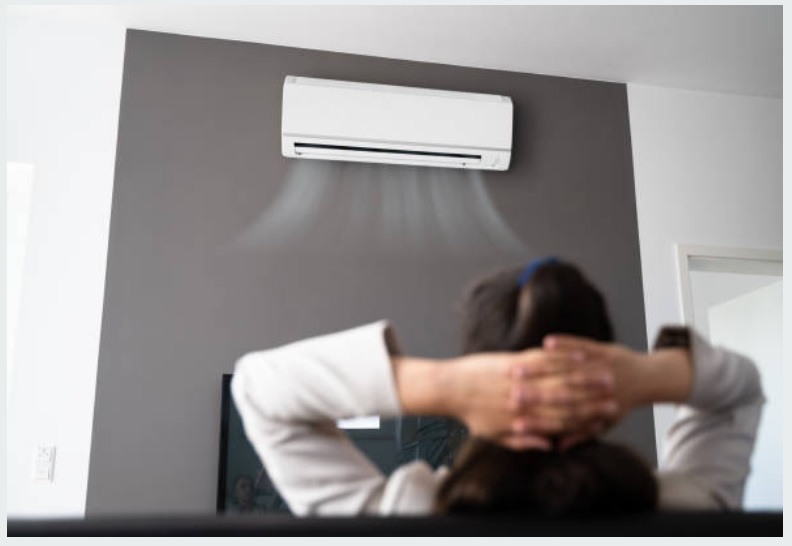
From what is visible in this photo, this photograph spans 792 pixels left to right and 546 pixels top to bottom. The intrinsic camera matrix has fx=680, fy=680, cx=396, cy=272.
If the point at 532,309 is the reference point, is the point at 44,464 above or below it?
below

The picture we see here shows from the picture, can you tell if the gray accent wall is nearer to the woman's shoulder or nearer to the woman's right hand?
the woman's shoulder

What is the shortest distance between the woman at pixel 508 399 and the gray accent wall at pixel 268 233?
182 centimetres

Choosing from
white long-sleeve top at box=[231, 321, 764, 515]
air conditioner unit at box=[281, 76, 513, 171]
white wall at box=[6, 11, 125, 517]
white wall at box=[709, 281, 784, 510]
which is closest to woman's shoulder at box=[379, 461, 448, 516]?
white long-sleeve top at box=[231, 321, 764, 515]

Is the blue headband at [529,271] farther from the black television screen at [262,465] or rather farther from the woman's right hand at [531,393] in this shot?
the black television screen at [262,465]

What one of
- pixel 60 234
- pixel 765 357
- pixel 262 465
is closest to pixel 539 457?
pixel 262 465

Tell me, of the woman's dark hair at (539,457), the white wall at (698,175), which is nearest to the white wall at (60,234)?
the woman's dark hair at (539,457)

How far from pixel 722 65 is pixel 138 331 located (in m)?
2.69

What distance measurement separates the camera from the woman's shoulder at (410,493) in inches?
24.9

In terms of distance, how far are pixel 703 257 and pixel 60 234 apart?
105 inches

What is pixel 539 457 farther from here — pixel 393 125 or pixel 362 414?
pixel 393 125

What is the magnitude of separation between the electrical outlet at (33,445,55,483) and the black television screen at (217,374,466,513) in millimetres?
550

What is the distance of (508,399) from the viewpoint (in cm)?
58

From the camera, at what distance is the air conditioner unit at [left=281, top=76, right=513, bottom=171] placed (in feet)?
8.66

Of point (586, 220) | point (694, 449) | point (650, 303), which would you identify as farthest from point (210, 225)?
point (694, 449)
